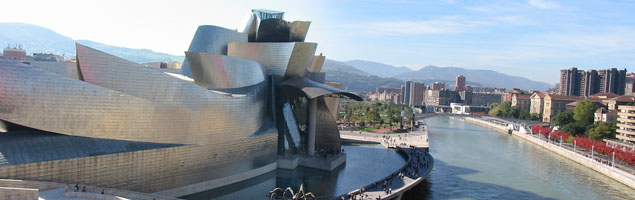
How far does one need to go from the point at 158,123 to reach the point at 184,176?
343 centimetres

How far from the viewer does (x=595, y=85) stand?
151m

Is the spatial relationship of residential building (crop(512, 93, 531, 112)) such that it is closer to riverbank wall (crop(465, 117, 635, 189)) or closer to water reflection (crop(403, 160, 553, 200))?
riverbank wall (crop(465, 117, 635, 189))

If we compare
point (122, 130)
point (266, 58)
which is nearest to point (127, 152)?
point (122, 130)

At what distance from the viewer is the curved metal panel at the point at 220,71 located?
27.5 m

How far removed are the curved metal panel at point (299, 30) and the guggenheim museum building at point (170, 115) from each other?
79 millimetres

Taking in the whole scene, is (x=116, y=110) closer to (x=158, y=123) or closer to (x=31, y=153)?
(x=158, y=123)

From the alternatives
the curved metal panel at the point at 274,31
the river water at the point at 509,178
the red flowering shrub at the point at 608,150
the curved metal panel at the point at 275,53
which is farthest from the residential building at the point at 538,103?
the curved metal panel at the point at 275,53

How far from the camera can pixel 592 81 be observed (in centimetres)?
15038

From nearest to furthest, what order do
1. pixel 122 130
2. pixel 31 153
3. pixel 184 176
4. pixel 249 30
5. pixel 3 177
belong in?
pixel 3 177 → pixel 31 153 → pixel 122 130 → pixel 184 176 → pixel 249 30

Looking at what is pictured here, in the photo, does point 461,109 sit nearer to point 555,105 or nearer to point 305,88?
point 555,105

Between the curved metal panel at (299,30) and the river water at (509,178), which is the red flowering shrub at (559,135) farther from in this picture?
the curved metal panel at (299,30)

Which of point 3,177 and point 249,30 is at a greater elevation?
point 249,30

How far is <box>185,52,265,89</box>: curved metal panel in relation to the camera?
27.5 m

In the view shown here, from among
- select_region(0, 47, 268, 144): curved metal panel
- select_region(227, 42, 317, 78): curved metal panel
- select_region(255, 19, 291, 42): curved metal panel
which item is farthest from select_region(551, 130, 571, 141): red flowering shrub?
select_region(0, 47, 268, 144): curved metal panel
